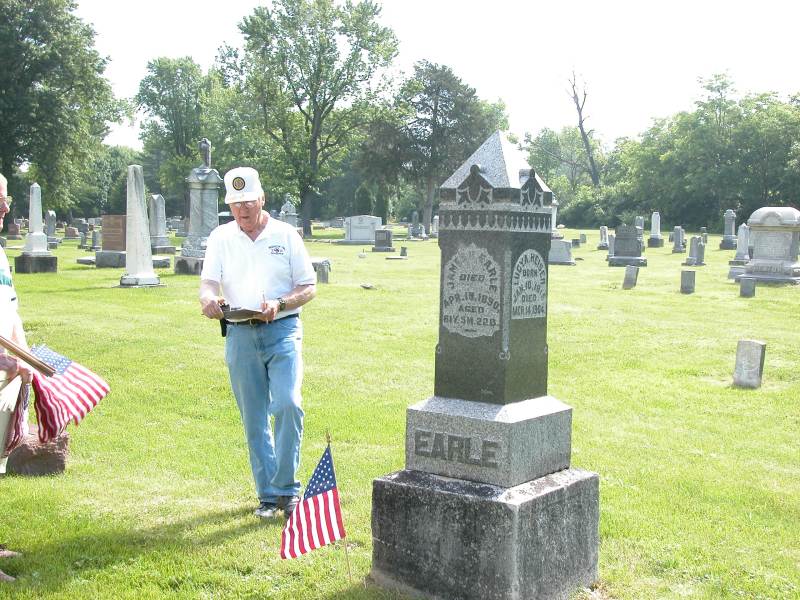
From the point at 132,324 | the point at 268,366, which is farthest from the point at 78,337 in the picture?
the point at 268,366

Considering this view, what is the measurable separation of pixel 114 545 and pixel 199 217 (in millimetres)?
19231

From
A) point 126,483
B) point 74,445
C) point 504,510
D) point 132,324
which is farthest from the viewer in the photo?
point 132,324

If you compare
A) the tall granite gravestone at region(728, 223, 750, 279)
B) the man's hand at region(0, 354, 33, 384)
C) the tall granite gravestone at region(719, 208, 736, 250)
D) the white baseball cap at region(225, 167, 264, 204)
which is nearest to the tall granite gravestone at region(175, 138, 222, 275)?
the tall granite gravestone at region(728, 223, 750, 279)

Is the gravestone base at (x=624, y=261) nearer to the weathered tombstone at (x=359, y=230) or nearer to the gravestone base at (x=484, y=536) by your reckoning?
the weathered tombstone at (x=359, y=230)

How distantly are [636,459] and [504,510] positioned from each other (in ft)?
10.6

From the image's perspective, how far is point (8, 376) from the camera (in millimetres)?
3926

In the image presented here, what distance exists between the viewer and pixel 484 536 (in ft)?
12.9

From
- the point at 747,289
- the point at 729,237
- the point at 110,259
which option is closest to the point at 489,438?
the point at 747,289

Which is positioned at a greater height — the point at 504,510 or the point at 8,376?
the point at 8,376

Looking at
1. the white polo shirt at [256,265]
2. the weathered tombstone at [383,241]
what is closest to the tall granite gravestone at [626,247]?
the weathered tombstone at [383,241]

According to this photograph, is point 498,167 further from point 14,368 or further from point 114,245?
point 114,245

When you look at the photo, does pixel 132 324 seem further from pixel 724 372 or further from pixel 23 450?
pixel 724 372

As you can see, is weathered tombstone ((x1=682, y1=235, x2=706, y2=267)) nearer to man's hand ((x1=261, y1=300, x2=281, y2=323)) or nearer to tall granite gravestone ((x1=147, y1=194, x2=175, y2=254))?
tall granite gravestone ((x1=147, y1=194, x2=175, y2=254))

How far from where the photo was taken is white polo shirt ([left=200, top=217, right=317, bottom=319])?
498 cm
